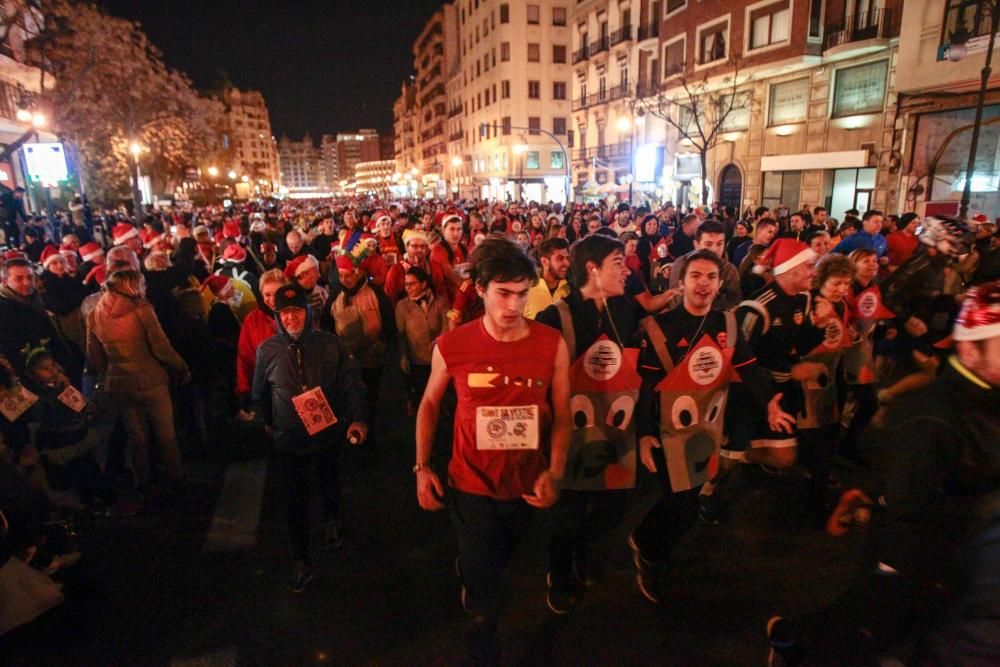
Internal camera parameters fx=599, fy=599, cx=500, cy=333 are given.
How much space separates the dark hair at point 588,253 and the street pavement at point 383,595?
1.94m

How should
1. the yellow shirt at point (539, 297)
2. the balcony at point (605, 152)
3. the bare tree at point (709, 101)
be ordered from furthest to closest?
the balcony at point (605, 152)
the bare tree at point (709, 101)
the yellow shirt at point (539, 297)

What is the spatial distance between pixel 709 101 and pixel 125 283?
1166 inches

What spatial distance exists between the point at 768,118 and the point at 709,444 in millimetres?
26940

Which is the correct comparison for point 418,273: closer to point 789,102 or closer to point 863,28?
point 863,28

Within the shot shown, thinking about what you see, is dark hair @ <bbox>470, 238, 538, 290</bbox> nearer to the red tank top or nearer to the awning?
the red tank top

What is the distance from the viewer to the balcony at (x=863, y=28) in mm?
20578

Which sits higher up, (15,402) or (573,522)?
(15,402)

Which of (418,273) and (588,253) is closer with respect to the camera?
(588,253)

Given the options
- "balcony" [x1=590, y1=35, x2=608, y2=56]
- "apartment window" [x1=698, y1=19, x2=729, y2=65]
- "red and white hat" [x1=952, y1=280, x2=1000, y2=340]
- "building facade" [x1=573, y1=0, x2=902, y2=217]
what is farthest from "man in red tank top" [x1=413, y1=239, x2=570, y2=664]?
"balcony" [x1=590, y1=35, x2=608, y2=56]

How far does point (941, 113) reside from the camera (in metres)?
18.8

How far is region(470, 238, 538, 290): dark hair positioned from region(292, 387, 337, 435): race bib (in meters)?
1.56

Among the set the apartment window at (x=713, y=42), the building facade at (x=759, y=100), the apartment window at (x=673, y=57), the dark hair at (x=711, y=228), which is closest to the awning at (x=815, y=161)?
the building facade at (x=759, y=100)

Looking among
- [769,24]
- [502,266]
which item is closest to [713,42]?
[769,24]

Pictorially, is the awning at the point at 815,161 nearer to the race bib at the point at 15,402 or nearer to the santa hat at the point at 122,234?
the santa hat at the point at 122,234
